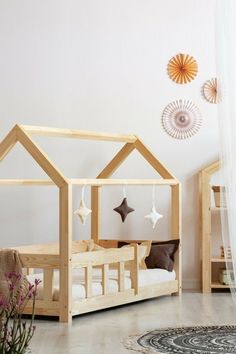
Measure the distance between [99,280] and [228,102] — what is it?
7.32 ft

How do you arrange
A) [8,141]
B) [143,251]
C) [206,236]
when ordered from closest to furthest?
1. [8,141]
2. [143,251]
3. [206,236]

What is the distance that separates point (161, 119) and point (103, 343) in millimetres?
3266

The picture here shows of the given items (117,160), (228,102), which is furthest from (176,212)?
(228,102)

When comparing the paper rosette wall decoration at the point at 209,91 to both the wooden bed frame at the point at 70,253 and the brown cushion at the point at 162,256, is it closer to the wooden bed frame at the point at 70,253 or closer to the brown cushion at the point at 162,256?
the wooden bed frame at the point at 70,253

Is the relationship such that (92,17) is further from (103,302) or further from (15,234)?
(103,302)

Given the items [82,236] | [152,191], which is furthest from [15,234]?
[152,191]

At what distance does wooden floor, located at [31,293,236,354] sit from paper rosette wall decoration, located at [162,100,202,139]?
59.1 inches

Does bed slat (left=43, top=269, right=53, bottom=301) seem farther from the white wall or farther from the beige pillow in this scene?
the white wall

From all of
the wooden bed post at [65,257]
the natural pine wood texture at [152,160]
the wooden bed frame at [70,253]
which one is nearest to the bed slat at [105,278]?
the wooden bed frame at [70,253]

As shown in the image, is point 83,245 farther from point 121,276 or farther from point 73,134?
point 73,134

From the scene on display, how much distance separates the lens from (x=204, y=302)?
23.5ft

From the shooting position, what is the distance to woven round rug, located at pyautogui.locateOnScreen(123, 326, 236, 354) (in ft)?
16.5

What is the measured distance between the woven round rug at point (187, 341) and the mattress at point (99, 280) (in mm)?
908

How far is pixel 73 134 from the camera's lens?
6.97 m
